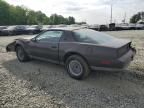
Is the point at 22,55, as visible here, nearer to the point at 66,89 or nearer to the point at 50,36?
the point at 50,36

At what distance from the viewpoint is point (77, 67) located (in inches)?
192

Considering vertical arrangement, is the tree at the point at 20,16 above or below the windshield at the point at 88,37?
above

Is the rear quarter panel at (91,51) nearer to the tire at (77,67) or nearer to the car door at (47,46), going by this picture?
the tire at (77,67)

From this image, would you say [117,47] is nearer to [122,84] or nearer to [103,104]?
[122,84]

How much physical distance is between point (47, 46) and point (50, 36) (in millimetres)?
334

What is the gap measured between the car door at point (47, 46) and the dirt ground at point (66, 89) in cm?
47

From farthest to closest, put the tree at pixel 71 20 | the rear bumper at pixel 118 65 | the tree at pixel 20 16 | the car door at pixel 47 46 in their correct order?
the tree at pixel 71 20 → the tree at pixel 20 16 → the car door at pixel 47 46 → the rear bumper at pixel 118 65

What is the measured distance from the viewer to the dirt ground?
365cm

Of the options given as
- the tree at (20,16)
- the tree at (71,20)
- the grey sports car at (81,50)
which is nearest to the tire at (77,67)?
the grey sports car at (81,50)

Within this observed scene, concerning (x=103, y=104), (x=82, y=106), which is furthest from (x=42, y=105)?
(x=103, y=104)

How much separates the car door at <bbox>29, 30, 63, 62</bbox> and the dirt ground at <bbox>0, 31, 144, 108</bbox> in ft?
1.54

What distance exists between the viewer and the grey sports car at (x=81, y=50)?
4289 mm

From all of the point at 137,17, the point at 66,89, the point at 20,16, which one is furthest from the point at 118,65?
the point at 137,17

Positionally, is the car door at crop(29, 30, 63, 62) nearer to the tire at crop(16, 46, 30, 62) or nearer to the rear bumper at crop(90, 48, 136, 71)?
the tire at crop(16, 46, 30, 62)
